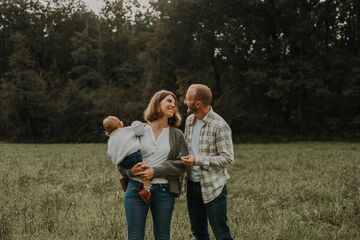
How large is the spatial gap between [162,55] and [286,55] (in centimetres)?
1063

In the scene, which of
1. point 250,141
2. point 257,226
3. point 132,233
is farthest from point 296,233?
point 250,141

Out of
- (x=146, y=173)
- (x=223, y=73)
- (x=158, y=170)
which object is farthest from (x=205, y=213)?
(x=223, y=73)

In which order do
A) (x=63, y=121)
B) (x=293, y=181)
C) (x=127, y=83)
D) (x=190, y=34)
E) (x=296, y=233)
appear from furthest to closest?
(x=127, y=83)
(x=63, y=121)
(x=190, y=34)
(x=293, y=181)
(x=296, y=233)

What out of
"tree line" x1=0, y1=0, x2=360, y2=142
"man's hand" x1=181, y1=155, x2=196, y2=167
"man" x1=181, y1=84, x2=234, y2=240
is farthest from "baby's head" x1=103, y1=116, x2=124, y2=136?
"tree line" x1=0, y1=0, x2=360, y2=142

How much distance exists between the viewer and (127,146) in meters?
4.72

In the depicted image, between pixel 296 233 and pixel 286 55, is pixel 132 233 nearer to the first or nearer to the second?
pixel 296 233

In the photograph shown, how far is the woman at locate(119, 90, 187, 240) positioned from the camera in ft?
15.7

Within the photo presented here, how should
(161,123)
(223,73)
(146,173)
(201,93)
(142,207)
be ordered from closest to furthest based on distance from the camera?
(146,173), (142,207), (161,123), (201,93), (223,73)

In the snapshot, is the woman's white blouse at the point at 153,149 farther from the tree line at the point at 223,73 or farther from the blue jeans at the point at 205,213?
the tree line at the point at 223,73

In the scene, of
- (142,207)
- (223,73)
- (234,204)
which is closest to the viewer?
(142,207)

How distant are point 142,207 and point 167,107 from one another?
3.41 ft

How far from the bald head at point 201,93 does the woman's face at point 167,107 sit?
1.29ft

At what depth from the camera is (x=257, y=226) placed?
23.9 feet

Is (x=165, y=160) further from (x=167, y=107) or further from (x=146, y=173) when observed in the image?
(x=167, y=107)
